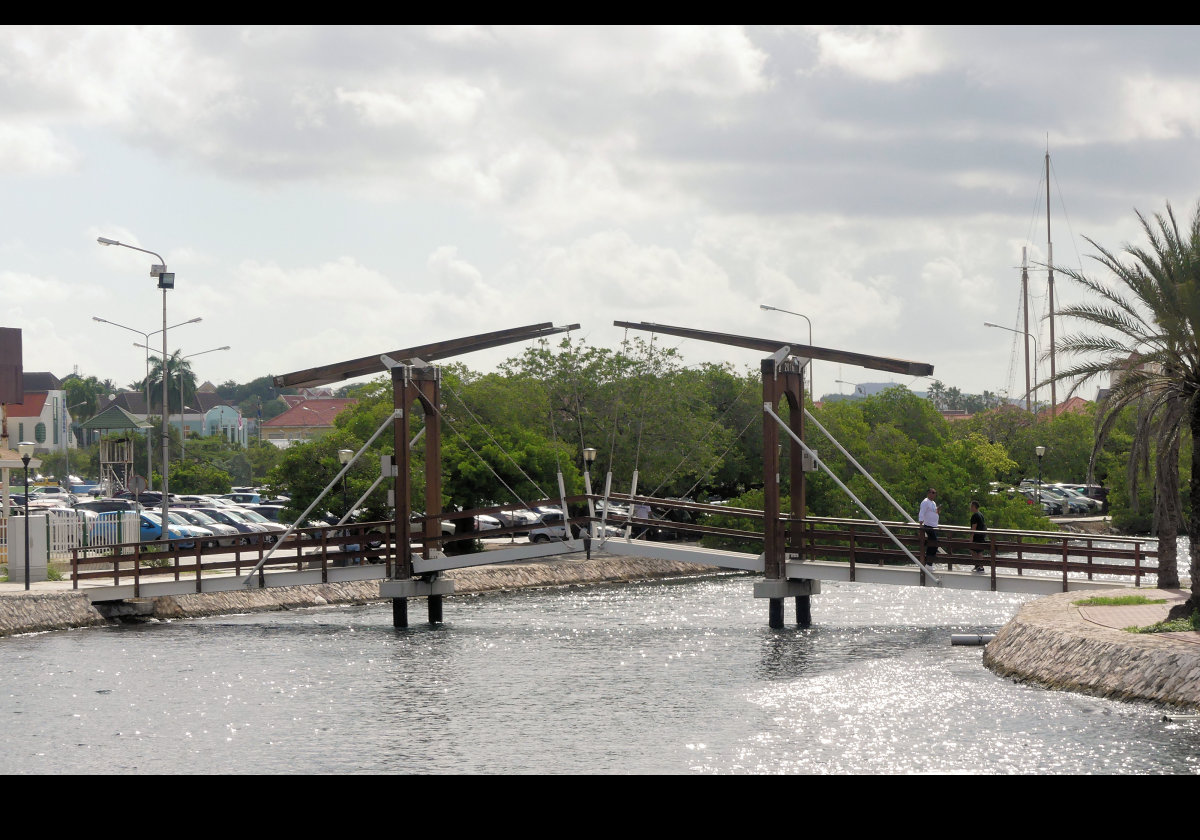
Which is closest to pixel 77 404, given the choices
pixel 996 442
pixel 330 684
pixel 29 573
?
pixel 996 442

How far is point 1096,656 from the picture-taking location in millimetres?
19453

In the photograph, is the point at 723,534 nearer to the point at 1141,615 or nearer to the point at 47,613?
the point at 1141,615

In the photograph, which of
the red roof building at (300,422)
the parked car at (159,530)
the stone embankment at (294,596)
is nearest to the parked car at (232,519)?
the parked car at (159,530)

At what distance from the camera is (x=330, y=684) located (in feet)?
76.0

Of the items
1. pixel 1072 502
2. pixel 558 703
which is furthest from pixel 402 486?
pixel 1072 502

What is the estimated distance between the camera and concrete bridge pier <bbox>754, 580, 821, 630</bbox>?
30.0 m

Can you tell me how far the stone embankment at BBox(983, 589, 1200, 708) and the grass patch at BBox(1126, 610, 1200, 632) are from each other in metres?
0.37

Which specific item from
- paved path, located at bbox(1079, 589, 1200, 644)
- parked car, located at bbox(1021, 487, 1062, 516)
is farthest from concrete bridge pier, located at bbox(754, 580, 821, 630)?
parked car, located at bbox(1021, 487, 1062, 516)

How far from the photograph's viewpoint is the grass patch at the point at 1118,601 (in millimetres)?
23844

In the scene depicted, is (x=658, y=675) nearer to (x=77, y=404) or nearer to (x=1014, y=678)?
(x=1014, y=678)

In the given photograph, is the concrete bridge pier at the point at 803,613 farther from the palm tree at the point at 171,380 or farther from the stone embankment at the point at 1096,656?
the palm tree at the point at 171,380
